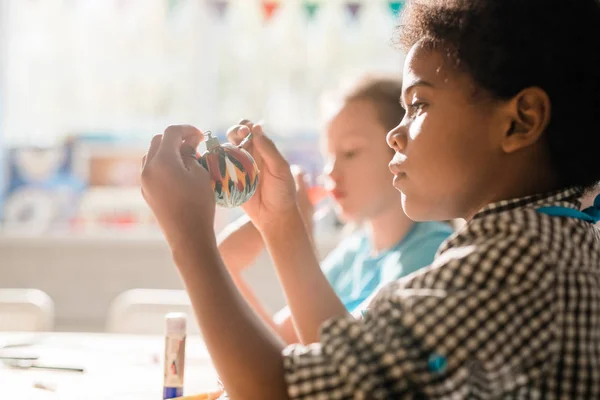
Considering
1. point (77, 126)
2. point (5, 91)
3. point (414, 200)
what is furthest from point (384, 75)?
point (5, 91)

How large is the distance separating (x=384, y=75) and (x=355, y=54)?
4.32 ft

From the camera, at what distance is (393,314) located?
677 mm

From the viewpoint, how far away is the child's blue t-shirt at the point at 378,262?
152cm

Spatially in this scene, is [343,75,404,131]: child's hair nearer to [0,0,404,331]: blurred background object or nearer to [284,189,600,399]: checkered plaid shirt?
[284,189,600,399]: checkered plaid shirt

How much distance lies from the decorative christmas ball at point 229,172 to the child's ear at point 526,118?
34 centimetres

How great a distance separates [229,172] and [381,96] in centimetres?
82

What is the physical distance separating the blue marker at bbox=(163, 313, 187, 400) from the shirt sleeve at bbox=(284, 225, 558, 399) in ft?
1.22

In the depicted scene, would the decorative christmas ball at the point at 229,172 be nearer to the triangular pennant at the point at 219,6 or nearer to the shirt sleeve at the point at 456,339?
the shirt sleeve at the point at 456,339

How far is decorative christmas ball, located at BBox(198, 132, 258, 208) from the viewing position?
3.09 feet

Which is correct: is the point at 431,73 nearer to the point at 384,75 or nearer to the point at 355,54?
the point at 384,75

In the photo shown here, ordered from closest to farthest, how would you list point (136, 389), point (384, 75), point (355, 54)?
point (136, 389) < point (384, 75) < point (355, 54)

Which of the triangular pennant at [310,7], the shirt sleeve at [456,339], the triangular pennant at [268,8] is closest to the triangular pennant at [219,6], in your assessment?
the triangular pennant at [268,8]

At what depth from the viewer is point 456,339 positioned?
0.65 meters

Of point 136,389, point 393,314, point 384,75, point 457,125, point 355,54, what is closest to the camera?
point 393,314
